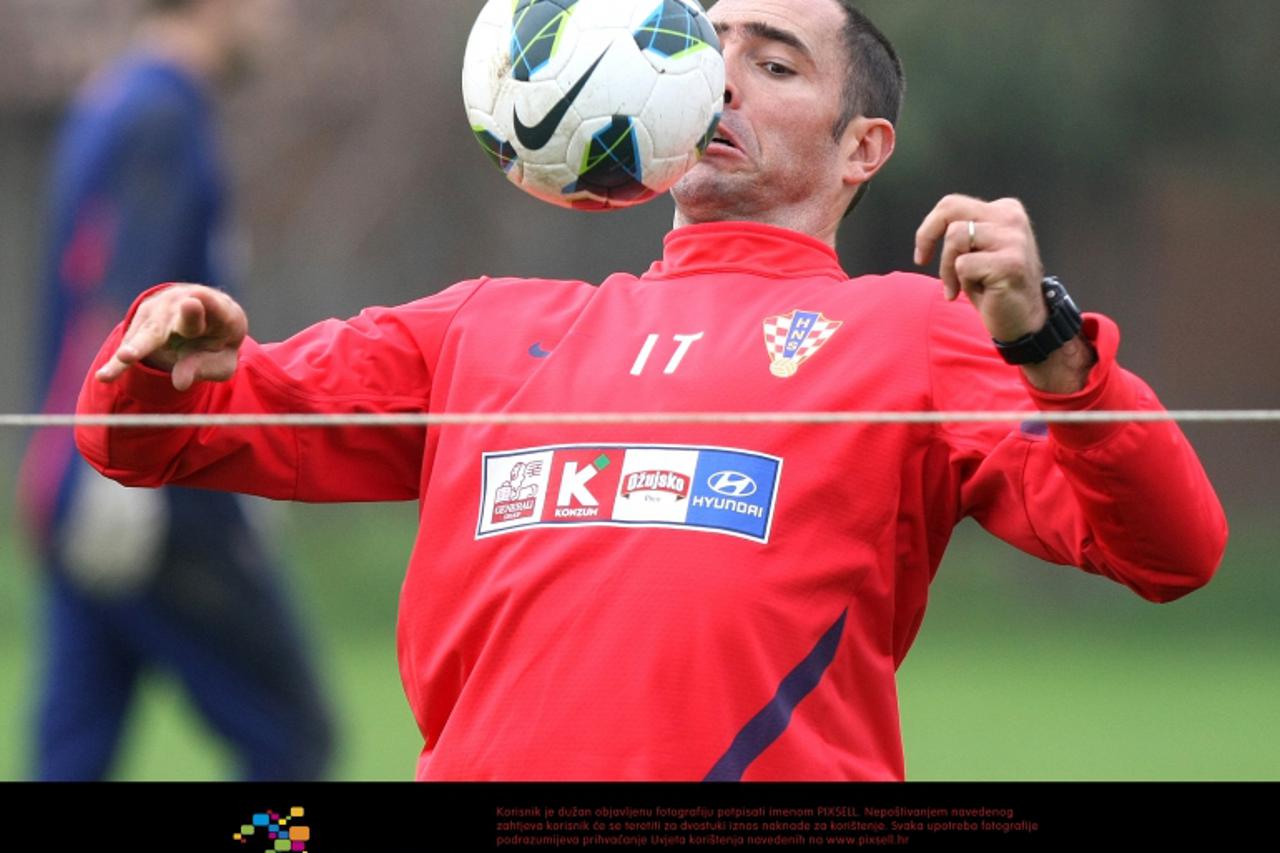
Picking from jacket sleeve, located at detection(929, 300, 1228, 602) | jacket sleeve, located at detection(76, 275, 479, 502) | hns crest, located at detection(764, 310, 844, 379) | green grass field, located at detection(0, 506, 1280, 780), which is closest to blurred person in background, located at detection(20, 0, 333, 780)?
green grass field, located at detection(0, 506, 1280, 780)

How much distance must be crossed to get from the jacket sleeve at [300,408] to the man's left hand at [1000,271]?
897mm

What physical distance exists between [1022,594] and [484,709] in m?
9.77

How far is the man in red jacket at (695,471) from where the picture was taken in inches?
117

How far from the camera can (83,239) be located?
17.0ft

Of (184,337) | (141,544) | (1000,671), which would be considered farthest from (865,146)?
(1000,671)

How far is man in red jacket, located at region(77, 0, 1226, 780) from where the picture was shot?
117 inches

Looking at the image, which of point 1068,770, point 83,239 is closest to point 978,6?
point 1068,770

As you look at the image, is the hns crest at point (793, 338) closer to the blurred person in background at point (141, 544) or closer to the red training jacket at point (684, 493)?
the red training jacket at point (684, 493)

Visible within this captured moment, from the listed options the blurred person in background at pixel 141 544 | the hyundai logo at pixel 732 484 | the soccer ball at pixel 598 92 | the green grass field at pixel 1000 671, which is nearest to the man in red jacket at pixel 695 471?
the hyundai logo at pixel 732 484

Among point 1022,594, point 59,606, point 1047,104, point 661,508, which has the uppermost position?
point 1047,104

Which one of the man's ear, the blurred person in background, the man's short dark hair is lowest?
the blurred person in background

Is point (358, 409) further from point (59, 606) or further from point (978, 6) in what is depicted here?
point (978, 6)

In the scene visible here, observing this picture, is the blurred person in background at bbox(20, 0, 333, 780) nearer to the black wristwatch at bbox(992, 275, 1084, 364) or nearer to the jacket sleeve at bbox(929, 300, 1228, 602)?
the jacket sleeve at bbox(929, 300, 1228, 602)

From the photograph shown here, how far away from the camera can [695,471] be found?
10.3 ft
